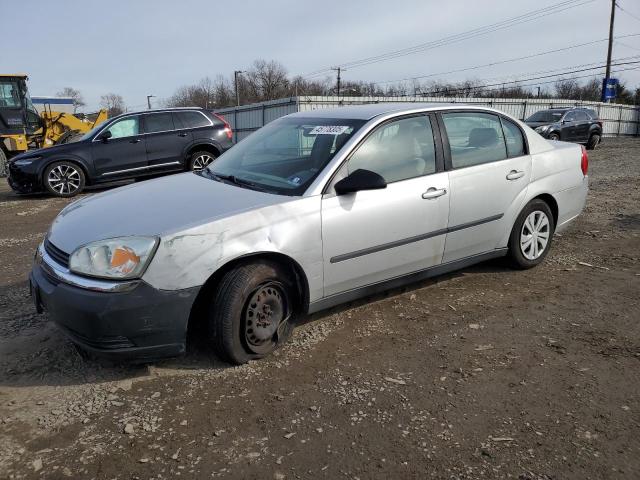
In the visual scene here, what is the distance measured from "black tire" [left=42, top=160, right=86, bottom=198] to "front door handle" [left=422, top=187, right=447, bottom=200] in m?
8.58

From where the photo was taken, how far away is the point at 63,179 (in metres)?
10.2

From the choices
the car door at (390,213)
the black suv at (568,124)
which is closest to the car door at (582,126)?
the black suv at (568,124)

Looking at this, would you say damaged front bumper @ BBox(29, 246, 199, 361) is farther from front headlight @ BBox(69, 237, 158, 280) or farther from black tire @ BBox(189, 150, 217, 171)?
black tire @ BBox(189, 150, 217, 171)

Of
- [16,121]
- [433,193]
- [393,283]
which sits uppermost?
[16,121]

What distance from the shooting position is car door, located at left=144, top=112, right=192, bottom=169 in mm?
10547

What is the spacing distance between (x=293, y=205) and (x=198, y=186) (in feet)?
3.02

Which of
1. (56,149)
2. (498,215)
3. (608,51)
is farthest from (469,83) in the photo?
(498,215)

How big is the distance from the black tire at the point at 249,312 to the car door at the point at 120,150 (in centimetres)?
813

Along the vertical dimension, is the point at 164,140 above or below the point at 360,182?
above

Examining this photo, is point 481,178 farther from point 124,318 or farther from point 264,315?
point 124,318

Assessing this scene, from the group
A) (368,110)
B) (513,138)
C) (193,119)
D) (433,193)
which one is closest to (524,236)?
(513,138)

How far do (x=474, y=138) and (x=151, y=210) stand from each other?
9.07 ft

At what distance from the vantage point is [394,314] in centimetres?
401

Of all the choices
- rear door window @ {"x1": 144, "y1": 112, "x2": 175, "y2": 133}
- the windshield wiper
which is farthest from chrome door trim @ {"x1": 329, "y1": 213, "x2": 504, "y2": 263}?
rear door window @ {"x1": 144, "y1": 112, "x2": 175, "y2": 133}
